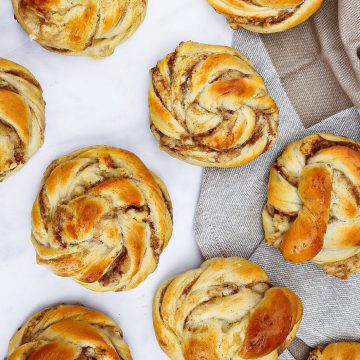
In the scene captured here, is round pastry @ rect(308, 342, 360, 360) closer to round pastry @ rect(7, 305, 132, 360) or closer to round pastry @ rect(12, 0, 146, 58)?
round pastry @ rect(7, 305, 132, 360)

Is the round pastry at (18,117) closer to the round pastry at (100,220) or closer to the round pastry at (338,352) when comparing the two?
the round pastry at (100,220)

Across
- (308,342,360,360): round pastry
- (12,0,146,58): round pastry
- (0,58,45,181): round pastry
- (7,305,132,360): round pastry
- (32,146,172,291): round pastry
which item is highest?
(12,0,146,58): round pastry

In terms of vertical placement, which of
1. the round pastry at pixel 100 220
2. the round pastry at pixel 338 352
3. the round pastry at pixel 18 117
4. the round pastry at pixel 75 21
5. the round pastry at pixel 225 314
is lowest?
the round pastry at pixel 338 352

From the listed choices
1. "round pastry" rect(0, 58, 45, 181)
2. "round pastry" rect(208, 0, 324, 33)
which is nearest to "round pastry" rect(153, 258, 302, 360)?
"round pastry" rect(0, 58, 45, 181)

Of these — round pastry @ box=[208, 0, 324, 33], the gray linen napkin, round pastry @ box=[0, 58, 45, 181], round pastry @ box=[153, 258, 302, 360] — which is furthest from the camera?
the gray linen napkin

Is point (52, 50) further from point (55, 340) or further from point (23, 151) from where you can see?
point (55, 340)

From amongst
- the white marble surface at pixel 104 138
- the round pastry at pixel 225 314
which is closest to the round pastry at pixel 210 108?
the white marble surface at pixel 104 138

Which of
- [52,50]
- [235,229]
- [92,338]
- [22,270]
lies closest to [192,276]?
[235,229]

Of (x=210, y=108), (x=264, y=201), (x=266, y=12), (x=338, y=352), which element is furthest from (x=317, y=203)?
(x=266, y=12)
